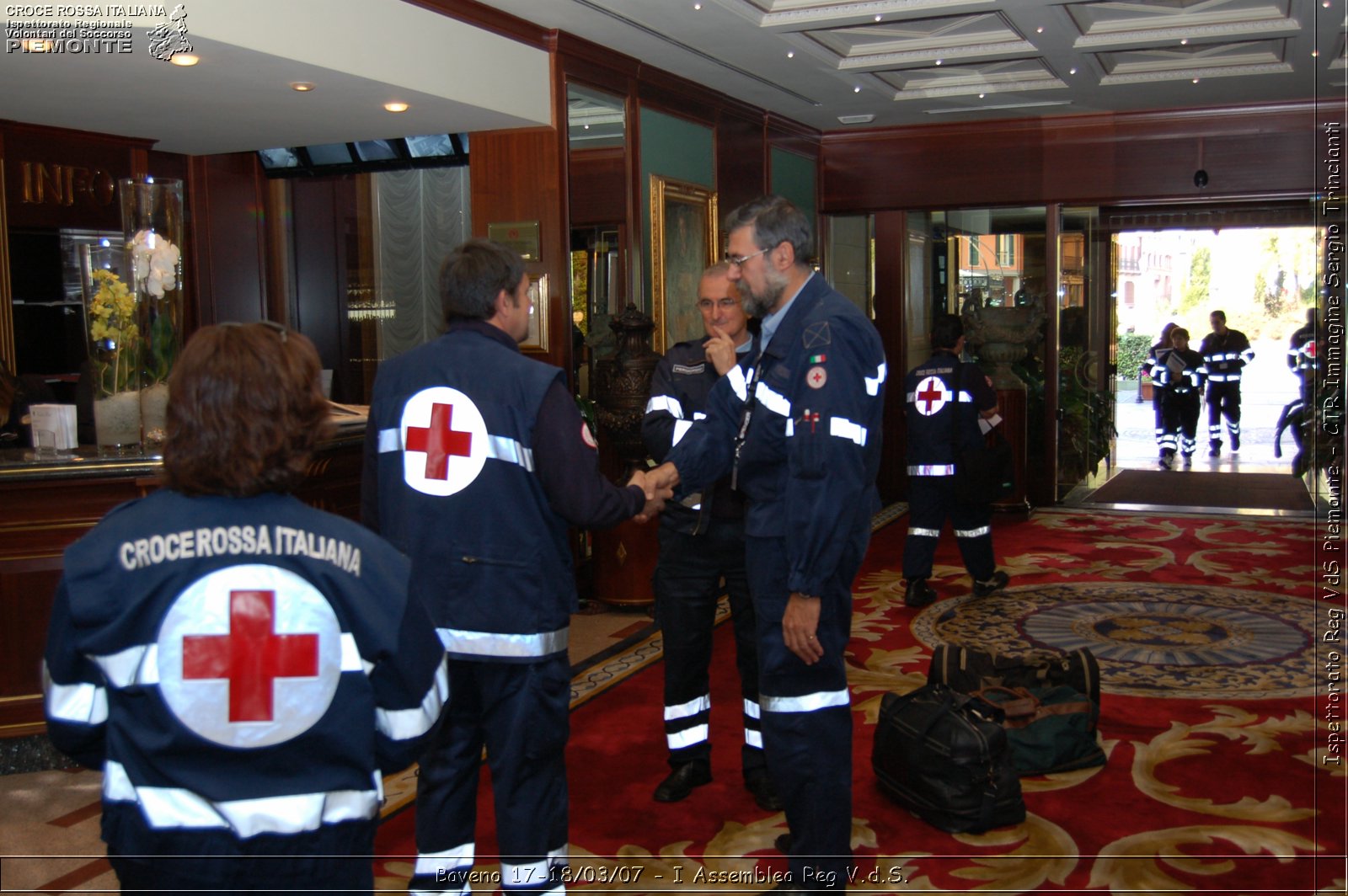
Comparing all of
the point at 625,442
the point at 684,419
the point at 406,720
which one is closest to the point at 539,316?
the point at 625,442

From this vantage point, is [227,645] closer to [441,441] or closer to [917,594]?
[441,441]

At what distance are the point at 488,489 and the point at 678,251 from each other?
16.6ft

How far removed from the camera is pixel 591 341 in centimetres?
652

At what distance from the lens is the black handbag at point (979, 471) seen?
591cm

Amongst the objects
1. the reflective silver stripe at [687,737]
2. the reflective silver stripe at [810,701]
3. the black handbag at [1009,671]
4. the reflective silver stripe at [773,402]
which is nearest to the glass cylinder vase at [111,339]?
the reflective silver stripe at [687,737]

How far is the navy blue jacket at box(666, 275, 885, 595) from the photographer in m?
2.63

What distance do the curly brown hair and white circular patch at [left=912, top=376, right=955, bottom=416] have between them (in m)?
4.75

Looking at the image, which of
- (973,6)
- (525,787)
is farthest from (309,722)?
(973,6)

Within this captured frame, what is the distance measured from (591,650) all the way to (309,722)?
387 centimetres

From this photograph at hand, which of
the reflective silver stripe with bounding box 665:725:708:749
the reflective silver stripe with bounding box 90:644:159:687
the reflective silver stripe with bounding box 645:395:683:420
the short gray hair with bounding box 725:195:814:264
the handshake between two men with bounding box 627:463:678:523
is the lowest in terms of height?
the reflective silver stripe with bounding box 665:725:708:749

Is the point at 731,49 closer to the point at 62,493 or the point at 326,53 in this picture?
the point at 326,53

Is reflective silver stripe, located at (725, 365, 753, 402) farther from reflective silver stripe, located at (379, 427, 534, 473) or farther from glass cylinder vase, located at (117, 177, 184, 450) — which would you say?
glass cylinder vase, located at (117, 177, 184, 450)

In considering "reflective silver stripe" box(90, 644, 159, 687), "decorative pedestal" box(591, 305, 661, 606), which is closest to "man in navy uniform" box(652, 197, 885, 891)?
"reflective silver stripe" box(90, 644, 159, 687)

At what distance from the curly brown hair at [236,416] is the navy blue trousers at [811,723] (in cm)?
148
